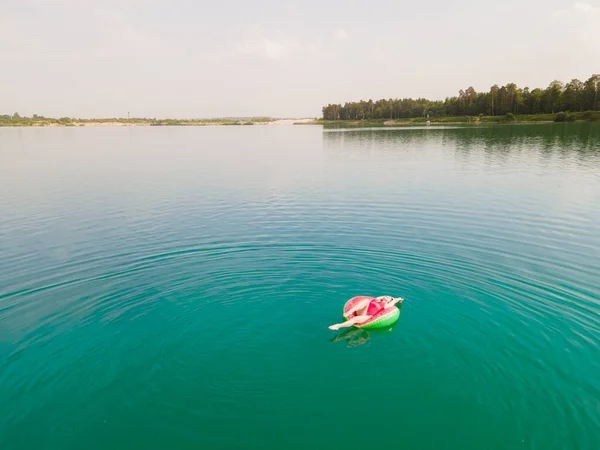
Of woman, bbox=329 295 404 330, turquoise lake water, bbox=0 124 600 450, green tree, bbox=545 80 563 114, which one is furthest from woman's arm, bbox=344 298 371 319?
green tree, bbox=545 80 563 114

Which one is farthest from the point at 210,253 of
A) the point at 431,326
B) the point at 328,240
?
the point at 431,326

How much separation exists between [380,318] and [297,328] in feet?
10.1

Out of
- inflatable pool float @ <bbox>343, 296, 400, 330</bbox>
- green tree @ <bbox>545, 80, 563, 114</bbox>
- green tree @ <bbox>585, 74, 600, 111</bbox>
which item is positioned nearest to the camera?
inflatable pool float @ <bbox>343, 296, 400, 330</bbox>

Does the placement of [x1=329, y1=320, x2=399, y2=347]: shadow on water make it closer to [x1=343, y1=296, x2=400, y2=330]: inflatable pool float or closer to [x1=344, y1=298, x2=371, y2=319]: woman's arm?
[x1=343, y1=296, x2=400, y2=330]: inflatable pool float

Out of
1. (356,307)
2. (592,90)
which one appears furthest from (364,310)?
(592,90)

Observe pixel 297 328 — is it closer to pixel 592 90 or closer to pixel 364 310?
pixel 364 310

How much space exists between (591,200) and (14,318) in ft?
131

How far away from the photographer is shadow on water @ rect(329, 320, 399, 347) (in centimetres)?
1397

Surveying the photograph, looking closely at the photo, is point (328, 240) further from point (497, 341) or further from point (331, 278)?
point (497, 341)

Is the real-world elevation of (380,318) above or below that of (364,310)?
below

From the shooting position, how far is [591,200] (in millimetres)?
32625

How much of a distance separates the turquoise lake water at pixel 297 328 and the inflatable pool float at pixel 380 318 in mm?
359

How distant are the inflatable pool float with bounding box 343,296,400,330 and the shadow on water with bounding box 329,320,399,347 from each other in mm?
194

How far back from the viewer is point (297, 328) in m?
14.5
